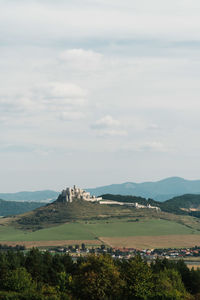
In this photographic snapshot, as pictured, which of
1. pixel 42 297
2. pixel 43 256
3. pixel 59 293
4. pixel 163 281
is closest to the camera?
pixel 42 297

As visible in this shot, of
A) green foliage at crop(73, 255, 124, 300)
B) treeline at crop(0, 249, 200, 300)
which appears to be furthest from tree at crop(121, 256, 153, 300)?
green foliage at crop(73, 255, 124, 300)

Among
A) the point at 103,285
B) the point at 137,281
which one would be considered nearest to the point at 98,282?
the point at 103,285

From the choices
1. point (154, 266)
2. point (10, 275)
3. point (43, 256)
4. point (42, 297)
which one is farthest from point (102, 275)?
point (43, 256)

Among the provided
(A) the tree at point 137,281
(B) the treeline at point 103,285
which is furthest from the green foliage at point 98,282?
(A) the tree at point 137,281

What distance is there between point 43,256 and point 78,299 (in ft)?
145

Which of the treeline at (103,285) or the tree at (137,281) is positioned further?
the tree at (137,281)

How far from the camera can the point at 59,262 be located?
131 m

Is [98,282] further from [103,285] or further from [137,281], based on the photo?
A: [137,281]

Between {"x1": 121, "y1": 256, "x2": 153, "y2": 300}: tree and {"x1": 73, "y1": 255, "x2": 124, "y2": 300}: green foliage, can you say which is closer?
{"x1": 73, "y1": 255, "x2": 124, "y2": 300}: green foliage

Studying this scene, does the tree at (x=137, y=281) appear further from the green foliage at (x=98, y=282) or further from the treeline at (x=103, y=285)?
the green foliage at (x=98, y=282)

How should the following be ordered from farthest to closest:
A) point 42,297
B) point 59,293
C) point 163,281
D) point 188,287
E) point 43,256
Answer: point 43,256 → point 188,287 → point 163,281 → point 59,293 → point 42,297

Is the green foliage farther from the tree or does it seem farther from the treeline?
the tree

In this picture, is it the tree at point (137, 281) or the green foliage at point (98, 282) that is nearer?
the green foliage at point (98, 282)

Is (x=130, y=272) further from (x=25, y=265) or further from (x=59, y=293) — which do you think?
(x=25, y=265)
